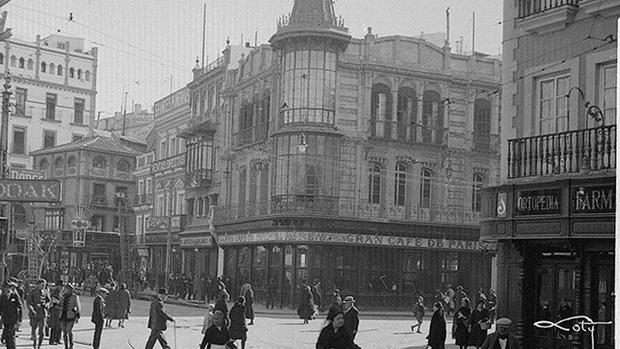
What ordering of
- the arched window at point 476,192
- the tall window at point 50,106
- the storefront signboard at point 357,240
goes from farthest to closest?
the tall window at point 50,106 → the arched window at point 476,192 → the storefront signboard at point 357,240

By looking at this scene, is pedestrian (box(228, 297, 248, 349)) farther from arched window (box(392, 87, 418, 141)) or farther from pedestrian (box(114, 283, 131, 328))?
arched window (box(392, 87, 418, 141))

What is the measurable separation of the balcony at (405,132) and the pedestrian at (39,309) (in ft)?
76.4

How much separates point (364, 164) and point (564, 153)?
27.2 metres

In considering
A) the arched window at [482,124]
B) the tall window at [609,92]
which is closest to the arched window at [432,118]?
the arched window at [482,124]

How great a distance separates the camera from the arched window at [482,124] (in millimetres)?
47969

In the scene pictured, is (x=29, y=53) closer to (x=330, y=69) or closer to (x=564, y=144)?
(x=330, y=69)

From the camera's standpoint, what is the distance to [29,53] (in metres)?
79.2

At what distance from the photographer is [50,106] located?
8106cm

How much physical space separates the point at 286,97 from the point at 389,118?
5.00m

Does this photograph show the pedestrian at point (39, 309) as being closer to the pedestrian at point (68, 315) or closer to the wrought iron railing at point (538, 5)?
the pedestrian at point (68, 315)

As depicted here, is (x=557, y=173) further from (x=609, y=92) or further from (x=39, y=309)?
(x=39, y=309)

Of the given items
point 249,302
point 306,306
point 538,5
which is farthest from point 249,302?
point 538,5

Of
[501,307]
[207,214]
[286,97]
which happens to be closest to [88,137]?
[207,214]

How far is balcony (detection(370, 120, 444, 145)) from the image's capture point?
45.6 meters
